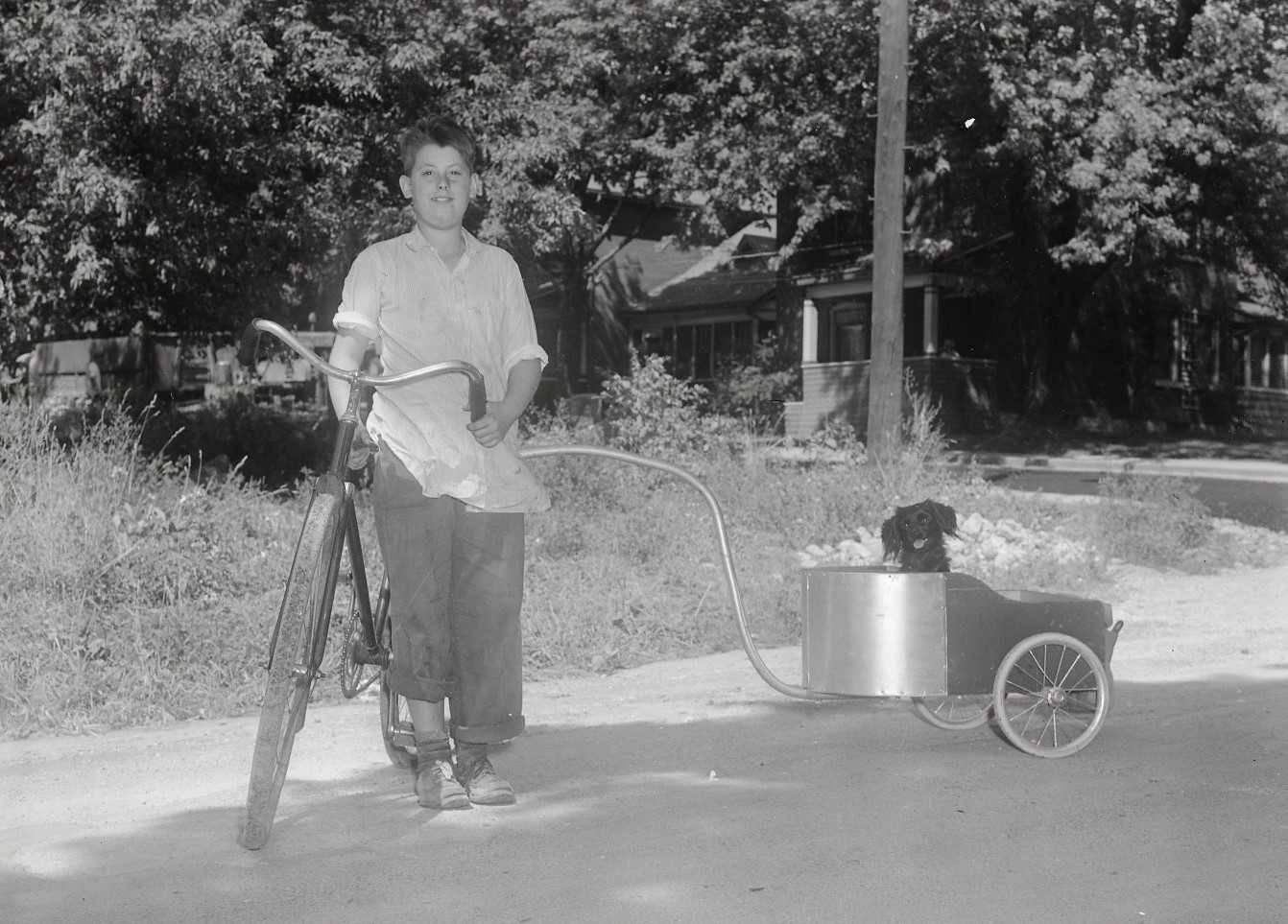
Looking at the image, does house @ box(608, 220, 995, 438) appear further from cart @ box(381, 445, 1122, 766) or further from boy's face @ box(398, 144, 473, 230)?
boy's face @ box(398, 144, 473, 230)

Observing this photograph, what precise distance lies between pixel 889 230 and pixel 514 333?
1105cm

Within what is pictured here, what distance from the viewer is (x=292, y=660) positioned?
4.05 metres

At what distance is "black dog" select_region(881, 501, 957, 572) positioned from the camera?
17.4ft

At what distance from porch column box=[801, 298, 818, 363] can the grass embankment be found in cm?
2711

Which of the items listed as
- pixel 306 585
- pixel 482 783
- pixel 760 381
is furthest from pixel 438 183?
pixel 760 381

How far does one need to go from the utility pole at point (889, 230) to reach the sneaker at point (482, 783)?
1026cm

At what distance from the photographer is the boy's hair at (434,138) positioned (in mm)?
4570

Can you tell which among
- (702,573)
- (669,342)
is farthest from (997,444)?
(702,573)

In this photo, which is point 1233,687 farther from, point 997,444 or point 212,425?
point 997,444

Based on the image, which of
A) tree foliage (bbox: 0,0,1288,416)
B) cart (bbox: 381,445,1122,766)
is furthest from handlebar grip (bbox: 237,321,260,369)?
tree foliage (bbox: 0,0,1288,416)

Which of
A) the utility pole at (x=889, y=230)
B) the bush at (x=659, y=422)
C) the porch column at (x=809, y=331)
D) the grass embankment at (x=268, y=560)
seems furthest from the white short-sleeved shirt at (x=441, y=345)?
the porch column at (x=809, y=331)

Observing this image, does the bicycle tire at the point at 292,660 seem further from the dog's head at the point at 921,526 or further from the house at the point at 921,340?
the house at the point at 921,340

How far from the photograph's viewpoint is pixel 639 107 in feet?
89.7

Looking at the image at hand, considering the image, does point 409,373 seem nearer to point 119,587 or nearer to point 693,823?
point 693,823
